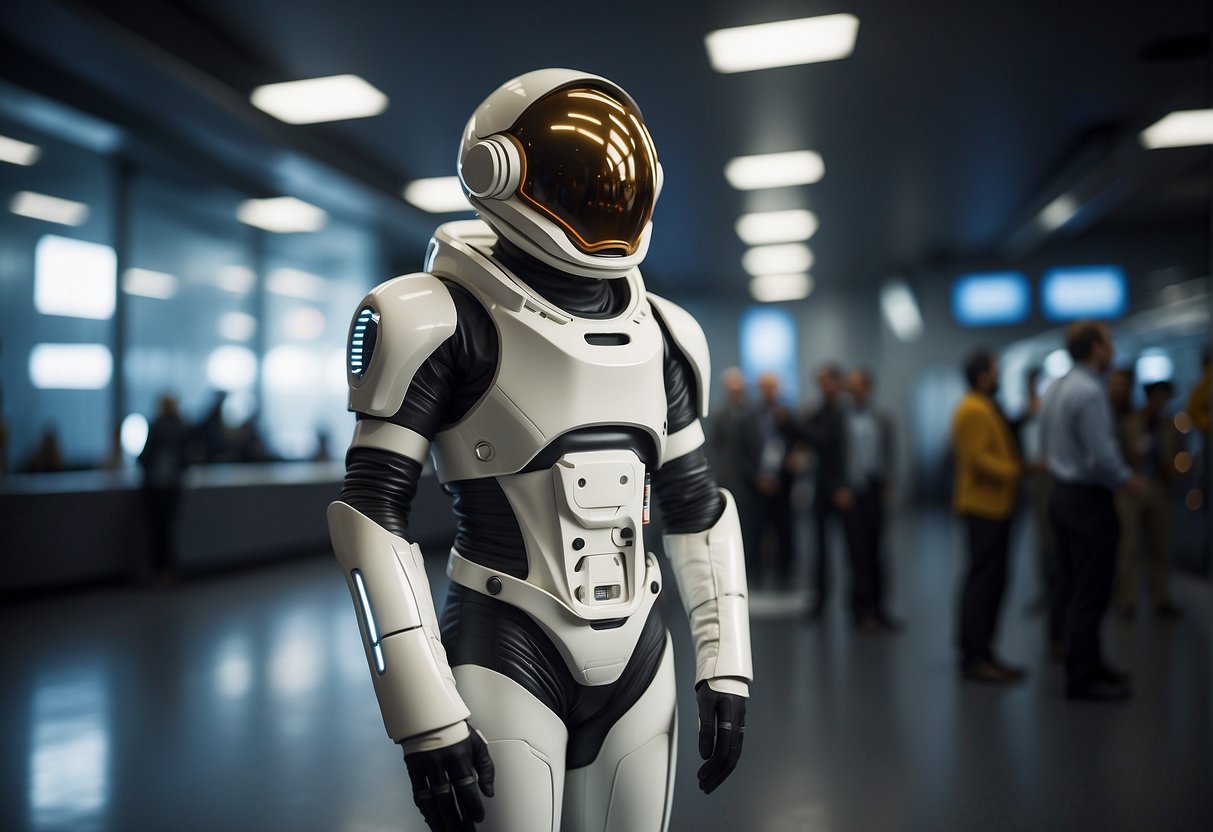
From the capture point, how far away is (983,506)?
4.45 meters

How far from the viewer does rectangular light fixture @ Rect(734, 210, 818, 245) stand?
10203 millimetres

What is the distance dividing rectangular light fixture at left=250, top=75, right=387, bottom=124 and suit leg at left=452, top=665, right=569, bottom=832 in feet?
17.6

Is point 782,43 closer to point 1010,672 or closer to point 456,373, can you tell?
point 1010,672

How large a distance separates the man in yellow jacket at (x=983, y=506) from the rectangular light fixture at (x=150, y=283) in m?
7.88

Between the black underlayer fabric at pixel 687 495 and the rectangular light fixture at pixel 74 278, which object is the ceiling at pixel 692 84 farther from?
the black underlayer fabric at pixel 687 495

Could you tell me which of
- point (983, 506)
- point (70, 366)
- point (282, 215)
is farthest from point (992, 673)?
point (282, 215)

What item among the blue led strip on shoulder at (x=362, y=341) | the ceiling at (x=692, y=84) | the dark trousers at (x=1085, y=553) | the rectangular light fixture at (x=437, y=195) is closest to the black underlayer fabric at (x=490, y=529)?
the blue led strip on shoulder at (x=362, y=341)

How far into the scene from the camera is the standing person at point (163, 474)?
25.1 feet

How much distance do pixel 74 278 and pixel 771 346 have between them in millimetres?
11643

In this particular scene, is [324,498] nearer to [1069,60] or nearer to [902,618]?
[902,618]

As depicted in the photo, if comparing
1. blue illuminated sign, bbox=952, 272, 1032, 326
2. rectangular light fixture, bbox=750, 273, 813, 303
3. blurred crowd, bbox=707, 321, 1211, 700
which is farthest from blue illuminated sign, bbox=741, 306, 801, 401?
blurred crowd, bbox=707, 321, 1211, 700

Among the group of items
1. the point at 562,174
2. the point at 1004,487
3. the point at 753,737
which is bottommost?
the point at 753,737

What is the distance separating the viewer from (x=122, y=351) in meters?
8.76

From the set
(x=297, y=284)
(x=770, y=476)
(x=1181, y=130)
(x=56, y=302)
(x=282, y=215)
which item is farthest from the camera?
(x=297, y=284)
